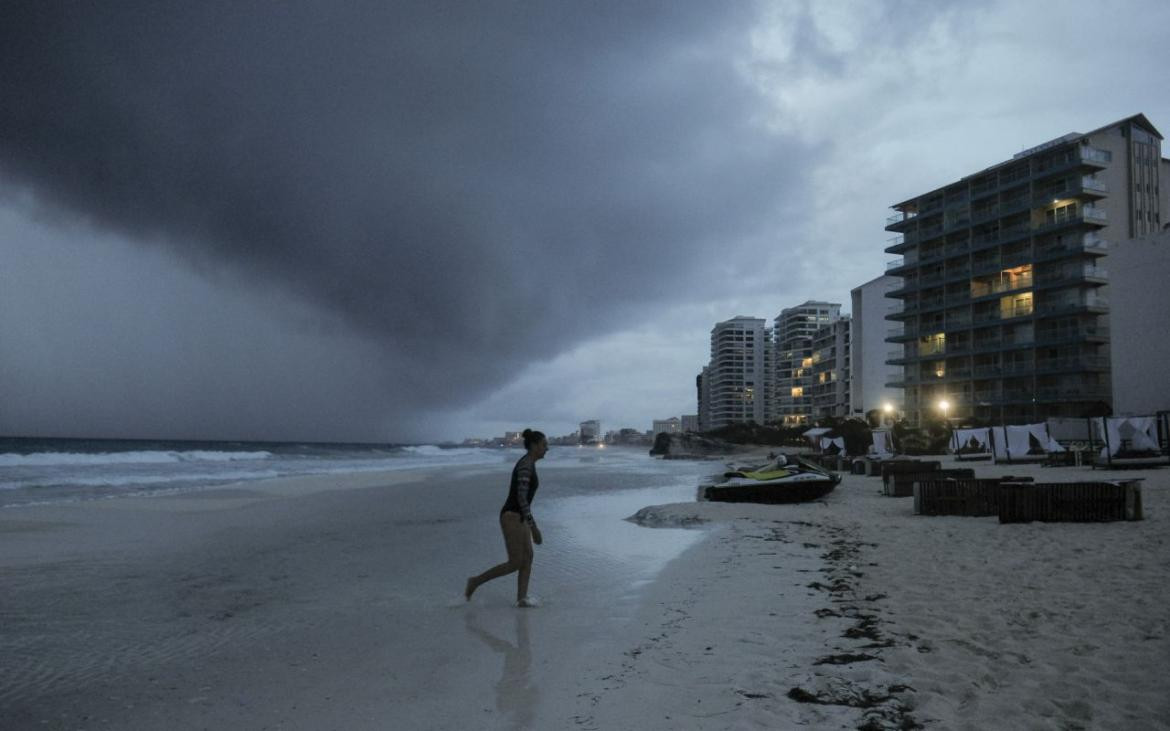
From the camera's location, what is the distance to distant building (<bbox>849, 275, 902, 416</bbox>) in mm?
91312

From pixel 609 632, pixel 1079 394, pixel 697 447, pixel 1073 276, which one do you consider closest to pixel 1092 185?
pixel 1073 276

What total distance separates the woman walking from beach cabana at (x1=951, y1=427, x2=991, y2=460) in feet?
133

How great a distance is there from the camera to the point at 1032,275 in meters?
63.3

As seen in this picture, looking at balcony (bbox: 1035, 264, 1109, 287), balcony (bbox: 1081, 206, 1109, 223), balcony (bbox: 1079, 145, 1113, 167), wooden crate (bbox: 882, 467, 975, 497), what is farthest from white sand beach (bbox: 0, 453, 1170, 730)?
balcony (bbox: 1079, 145, 1113, 167)

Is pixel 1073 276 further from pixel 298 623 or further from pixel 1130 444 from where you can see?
pixel 298 623

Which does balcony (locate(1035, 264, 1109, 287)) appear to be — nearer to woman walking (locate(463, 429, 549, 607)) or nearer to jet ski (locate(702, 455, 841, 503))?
Answer: jet ski (locate(702, 455, 841, 503))

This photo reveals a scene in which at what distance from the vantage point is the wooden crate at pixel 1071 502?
1202 cm

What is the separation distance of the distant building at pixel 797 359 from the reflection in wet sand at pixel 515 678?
13579 centimetres

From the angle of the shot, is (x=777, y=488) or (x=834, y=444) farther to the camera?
(x=834, y=444)

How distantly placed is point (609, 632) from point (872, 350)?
319ft

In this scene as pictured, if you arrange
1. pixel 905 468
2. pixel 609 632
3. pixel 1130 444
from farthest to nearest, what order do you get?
1. pixel 1130 444
2. pixel 905 468
3. pixel 609 632

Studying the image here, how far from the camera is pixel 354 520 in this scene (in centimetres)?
1678

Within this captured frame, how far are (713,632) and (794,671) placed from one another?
128cm

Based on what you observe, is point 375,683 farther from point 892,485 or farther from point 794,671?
point 892,485
